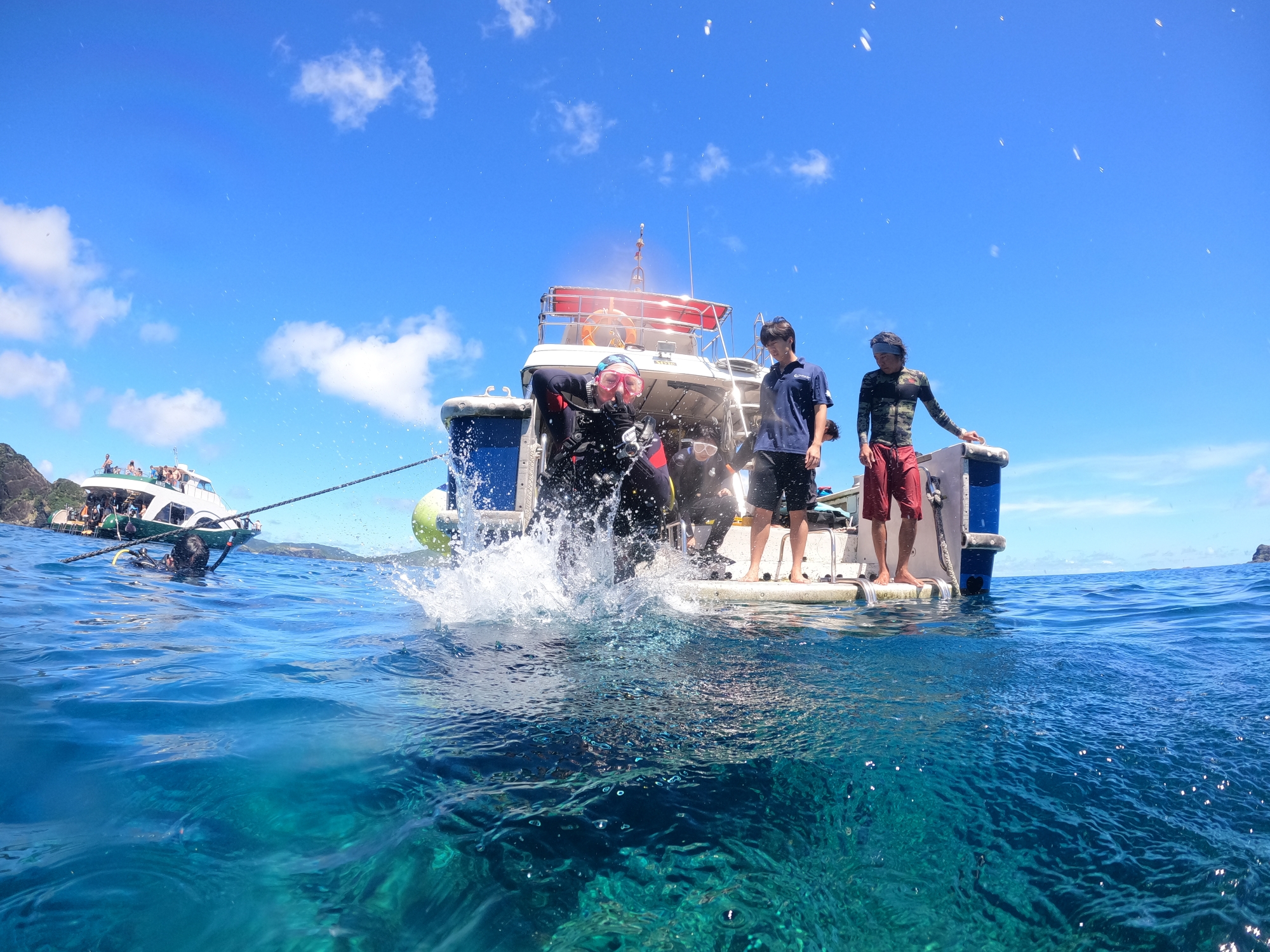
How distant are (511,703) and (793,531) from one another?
3.11 meters

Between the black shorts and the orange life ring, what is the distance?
389cm

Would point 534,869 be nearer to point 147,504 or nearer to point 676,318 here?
point 676,318

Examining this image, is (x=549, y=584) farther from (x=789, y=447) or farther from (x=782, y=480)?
(x=789, y=447)

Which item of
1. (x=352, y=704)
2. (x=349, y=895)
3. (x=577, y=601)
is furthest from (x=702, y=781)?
(x=577, y=601)

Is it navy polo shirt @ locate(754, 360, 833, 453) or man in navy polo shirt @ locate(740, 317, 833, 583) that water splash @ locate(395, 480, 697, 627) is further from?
navy polo shirt @ locate(754, 360, 833, 453)

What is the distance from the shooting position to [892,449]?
4766 mm

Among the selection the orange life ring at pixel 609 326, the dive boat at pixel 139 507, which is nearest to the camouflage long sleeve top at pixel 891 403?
the orange life ring at pixel 609 326

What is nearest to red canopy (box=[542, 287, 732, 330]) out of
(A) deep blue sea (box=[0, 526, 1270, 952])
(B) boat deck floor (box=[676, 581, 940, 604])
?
(B) boat deck floor (box=[676, 581, 940, 604])

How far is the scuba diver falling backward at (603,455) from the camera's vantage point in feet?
13.3

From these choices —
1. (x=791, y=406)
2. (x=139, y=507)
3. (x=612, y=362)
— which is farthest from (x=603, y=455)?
(x=139, y=507)

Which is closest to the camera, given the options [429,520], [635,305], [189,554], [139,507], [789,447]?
[789,447]

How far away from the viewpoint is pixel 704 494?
5.73 m

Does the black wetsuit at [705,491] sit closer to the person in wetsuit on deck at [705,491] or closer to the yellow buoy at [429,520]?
the person in wetsuit on deck at [705,491]

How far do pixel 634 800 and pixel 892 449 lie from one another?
4.12m
